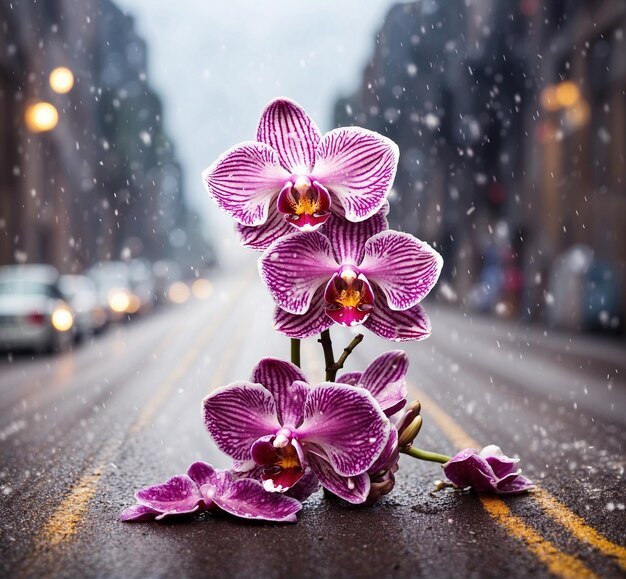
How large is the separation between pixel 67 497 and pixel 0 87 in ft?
95.7

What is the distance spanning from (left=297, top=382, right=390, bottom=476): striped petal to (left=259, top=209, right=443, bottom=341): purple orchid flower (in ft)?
0.99

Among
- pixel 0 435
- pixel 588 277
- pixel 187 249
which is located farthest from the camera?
pixel 187 249

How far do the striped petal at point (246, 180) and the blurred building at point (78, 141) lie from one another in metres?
14.0

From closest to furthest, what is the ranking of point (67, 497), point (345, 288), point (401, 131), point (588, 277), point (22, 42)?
point (345, 288) → point (67, 497) → point (588, 277) → point (22, 42) → point (401, 131)

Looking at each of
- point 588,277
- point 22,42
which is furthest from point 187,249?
point 588,277

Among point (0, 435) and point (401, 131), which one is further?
point (401, 131)

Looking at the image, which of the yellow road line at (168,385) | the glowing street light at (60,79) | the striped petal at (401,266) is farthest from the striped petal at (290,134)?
the glowing street light at (60,79)

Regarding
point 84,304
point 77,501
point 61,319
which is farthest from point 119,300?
point 77,501

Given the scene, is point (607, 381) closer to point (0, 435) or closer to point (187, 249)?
point (0, 435)

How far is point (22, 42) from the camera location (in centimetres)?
3350

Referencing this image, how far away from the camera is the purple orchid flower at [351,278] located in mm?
3811

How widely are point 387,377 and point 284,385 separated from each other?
0.55 meters

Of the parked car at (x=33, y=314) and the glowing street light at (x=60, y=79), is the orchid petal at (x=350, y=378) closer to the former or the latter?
the parked car at (x=33, y=314)

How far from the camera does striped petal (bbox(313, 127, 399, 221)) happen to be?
3820mm
